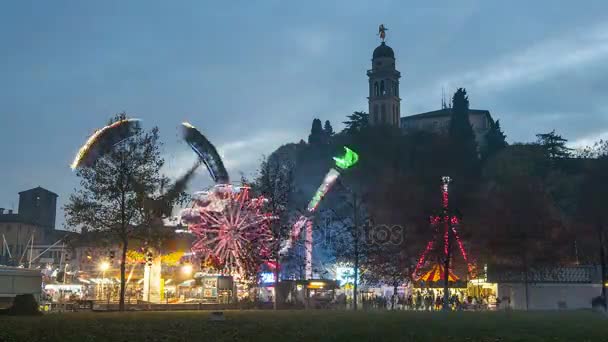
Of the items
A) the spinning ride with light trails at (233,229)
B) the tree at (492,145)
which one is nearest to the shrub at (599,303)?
the spinning ride with light trails at (233,229)

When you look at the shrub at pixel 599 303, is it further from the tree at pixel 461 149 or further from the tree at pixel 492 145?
the tree at pixel 492 145

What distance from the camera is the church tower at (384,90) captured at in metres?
196

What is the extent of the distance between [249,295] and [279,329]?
1765 inches

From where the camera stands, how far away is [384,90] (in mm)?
197375

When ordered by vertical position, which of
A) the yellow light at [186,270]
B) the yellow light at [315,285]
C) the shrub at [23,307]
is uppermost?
the yellow light at [186,270]

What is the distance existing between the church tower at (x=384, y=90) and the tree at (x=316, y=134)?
21927 millimetres

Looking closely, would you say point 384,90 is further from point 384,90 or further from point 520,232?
point 520,232

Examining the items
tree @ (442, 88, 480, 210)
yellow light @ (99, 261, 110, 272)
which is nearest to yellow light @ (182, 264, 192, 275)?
yellow light @ (99, 261, 110, 272)

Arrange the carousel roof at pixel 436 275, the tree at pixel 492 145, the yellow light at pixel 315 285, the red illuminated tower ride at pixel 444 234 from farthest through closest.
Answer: the tree at pixel 492 145 → the carousel roof at pixel 436 275 → the red illuminated tower ride at pixel 444 234 → the yellow light at pixel 315 285

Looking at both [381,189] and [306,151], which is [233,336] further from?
[306,151]

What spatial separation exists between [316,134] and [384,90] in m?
30.7

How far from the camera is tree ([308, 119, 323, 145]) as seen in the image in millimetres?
175275

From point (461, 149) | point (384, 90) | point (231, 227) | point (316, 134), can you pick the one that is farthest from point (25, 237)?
point (231, 227)

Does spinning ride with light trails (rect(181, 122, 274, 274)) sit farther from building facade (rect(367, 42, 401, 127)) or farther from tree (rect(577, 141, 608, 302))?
building facade (rect(367, 42, 401, 127))
